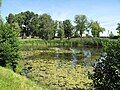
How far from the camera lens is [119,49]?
27.4 m

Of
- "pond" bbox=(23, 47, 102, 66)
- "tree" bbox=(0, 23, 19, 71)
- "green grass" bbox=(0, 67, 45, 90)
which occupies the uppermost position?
"tree" bbox=(0, 23, 19, 71)

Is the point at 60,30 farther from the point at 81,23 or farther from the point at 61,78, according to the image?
the point at 61,78

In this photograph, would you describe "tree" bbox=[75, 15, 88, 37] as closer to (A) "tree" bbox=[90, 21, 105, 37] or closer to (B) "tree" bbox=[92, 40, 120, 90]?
(A) "tree" bbox=[90, 21, 105, 37]

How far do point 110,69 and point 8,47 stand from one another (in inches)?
683

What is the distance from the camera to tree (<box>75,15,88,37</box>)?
178875 millimetres

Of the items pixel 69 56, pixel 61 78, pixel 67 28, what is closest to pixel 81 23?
pixel 67 28

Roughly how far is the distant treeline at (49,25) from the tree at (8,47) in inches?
4505

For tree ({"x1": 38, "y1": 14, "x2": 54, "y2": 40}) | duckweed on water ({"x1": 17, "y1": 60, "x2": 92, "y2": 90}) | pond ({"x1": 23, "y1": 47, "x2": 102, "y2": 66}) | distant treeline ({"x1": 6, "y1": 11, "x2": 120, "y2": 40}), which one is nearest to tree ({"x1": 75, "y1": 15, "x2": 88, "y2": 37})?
distant treeline ({"x1": 6, "y1": 11, "x2": 120, "y2": 40})

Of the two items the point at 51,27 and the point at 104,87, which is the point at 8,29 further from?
the point at 51,27

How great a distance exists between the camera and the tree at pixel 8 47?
4075cm

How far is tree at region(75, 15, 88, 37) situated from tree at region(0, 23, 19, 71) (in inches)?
5402

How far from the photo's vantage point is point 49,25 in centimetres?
15712

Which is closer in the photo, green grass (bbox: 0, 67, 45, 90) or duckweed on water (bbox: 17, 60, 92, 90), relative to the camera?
green grass (bbox: 0, 67, 45, 90)

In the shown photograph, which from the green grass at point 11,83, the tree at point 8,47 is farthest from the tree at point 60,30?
the green grass at point 11,83
